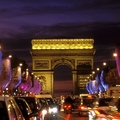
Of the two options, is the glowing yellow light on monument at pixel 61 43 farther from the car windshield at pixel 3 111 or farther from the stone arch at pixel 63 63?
the car windshield at pixel 3 111

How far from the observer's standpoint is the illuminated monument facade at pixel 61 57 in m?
132

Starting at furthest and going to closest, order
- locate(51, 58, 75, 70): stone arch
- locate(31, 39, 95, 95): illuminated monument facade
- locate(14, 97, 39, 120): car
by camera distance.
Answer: locate(51, 58, 75, 70): stone arch
locate(31, 39, 95, 95): illuminated monument facade
locate(14, 97, 39, 120): car

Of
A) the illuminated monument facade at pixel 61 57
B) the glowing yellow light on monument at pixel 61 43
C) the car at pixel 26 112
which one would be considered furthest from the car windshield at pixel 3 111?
the glowing yellow light on monument at pixel 61 43

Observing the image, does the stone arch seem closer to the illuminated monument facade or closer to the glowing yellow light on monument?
the illuminated monument facade

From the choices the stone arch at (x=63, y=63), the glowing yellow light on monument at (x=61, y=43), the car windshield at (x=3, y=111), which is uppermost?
the glowing yellow light on monument at (x=61, y=43)

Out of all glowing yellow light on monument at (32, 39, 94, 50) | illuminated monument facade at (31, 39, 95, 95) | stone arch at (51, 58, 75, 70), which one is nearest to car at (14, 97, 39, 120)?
illuminated monument facade at (31, 39, 95, 95)

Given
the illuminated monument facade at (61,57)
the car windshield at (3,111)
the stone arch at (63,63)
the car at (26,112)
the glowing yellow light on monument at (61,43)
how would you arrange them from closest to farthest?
the car windshield at (3,111)
the car at (26,112)
the illuminated monument facade at (61,57)
the glowing yellow light on monument at (61,43)
the stone arch at (63,63)

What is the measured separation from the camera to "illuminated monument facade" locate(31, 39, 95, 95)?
5197 inches

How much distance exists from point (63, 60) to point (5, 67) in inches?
2511

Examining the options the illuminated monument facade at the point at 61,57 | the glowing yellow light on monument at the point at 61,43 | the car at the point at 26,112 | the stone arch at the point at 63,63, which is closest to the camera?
the car at the point at 26,112

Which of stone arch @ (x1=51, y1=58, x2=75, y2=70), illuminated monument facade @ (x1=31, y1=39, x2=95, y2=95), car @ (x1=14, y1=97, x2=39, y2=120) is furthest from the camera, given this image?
stone arch @ (x1=51, y1=58, x2=75, y2=70)

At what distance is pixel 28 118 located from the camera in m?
15.8

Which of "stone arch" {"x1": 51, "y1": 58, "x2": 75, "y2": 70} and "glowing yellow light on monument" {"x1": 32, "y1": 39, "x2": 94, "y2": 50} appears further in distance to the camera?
"stone arch" {"x1": 51, "y1": 58, "x2": 75, "y2": 70}

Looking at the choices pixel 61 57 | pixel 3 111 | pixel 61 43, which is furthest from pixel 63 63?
pixel 3 111
